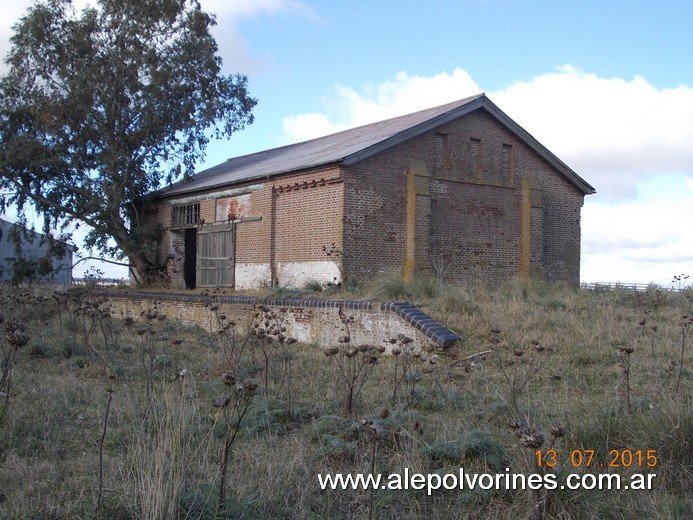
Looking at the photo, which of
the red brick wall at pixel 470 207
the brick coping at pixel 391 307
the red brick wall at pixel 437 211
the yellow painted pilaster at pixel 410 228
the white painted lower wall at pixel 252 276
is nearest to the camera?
the brick coping at pixel 391 307

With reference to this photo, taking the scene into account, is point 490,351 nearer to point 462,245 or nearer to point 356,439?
point 356,439

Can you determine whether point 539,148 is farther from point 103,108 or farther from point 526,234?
point 103,108

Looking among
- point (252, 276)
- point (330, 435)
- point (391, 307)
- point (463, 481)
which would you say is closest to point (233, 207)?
point (252, 276)

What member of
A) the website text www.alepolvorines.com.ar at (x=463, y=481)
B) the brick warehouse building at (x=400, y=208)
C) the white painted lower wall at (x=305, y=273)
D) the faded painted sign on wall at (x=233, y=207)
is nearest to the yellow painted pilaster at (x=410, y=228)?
the brick warehouse building at (x=400, y=208)

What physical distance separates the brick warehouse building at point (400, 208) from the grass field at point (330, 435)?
8206mm

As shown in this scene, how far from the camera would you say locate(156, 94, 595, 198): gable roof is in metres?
18.3

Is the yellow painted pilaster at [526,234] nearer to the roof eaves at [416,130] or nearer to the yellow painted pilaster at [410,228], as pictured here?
the roof eaves at [416,130]

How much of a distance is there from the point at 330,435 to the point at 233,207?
15.9 m

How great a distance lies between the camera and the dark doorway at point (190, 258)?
24422 mm

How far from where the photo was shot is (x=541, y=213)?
21453mm

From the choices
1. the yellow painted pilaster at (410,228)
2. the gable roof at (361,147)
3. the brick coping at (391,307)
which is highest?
the gable roof at (361,147)

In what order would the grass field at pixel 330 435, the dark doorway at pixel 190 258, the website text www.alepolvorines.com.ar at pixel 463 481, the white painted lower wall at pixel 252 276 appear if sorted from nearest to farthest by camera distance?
the grass field at pixel 330 435 → the website text www.alepolvorines.com.ar at pixel 463 481 → the white painted lower wall at pixel 252 276 → the dark doorway at pixel 190 258

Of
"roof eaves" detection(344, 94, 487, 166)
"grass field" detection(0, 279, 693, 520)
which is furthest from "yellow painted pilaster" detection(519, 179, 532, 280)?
"grass field" detection(0, 279, 693, 520)

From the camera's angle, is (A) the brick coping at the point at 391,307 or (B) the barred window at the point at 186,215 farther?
(B) the barred window at the point at 186,215
